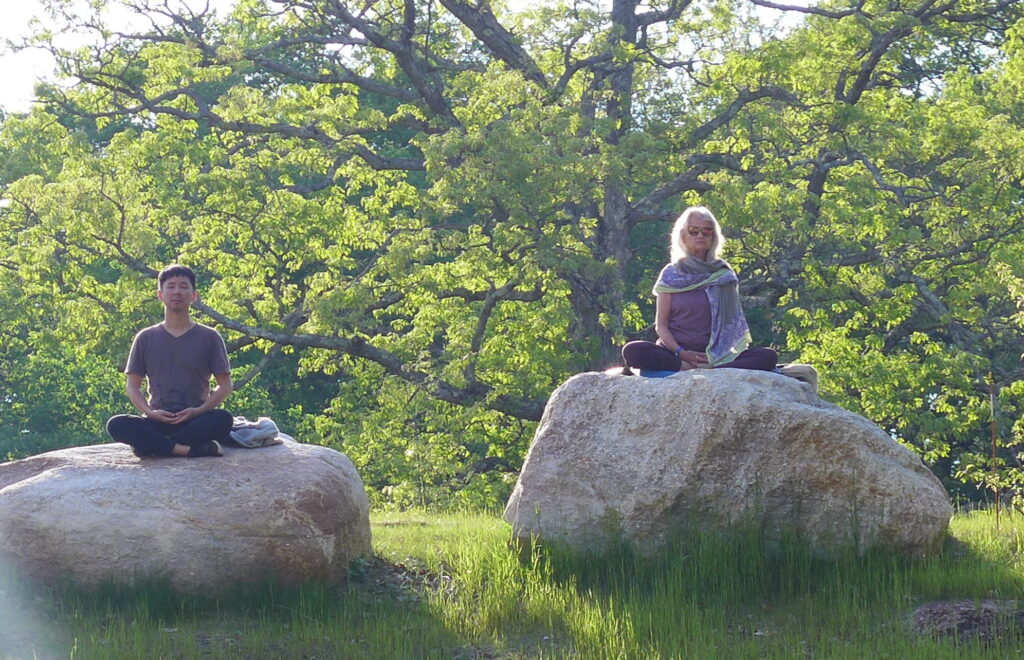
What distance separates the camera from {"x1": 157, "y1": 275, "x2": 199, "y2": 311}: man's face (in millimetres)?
9273

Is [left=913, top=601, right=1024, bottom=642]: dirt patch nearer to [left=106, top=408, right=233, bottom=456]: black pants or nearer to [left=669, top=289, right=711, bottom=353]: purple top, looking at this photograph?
[left=669, top=289, right=711, bottom=353]: purple top

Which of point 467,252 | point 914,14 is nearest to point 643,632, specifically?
point 467,252

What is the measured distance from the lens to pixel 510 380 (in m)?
20.2

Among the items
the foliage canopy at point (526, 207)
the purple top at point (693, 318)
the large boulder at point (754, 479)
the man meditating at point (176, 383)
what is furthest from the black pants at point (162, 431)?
the foliage canopy at point (526, 207)

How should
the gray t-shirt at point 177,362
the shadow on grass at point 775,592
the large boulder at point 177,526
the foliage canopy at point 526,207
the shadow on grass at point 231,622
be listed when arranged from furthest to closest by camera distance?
1. the foliage canopy at point 526,207
2. the gray t-shirt at point 177,362
3. the large boulder at point 177,526
4. the shadow on grass at point 231,622
5. the shadow on grass at point 775,592

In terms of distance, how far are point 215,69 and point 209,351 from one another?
39.5 feet

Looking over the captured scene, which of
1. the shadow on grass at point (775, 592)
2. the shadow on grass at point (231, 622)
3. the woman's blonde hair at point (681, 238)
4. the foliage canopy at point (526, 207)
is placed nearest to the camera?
the shadow on grass at point (775, 592)

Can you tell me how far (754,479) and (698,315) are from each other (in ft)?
5.03

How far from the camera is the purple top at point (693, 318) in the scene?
9.66m

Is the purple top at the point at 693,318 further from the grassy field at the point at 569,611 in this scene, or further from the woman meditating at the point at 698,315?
the grassy field at the point at 569,611

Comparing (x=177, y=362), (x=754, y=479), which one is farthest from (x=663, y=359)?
(x=177, y=362)

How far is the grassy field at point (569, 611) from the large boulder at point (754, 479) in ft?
0.68

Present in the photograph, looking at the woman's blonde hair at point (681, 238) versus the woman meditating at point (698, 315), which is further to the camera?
the woman's blonde hair at point (681, 238)

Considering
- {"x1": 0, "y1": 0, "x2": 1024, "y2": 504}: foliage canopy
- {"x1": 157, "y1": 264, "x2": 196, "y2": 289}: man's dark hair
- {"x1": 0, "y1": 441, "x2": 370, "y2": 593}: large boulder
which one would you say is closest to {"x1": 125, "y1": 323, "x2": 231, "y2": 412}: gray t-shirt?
{"x1": 157, "y1": 264, "x2": 196, "y2": 289}: man's dark hair
